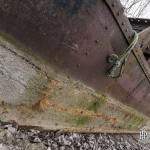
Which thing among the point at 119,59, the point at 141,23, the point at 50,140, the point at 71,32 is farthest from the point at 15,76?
the point at 141,23

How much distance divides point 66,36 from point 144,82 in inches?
89.0

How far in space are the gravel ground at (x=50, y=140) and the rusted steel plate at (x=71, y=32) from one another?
2.45 feet

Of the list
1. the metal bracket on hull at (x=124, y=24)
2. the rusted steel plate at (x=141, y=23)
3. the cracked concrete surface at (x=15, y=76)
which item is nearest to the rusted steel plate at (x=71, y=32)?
the metal bracket on hull at (x=124, y=24)

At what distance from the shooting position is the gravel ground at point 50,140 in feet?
9.35

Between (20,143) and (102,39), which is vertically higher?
(102,39)

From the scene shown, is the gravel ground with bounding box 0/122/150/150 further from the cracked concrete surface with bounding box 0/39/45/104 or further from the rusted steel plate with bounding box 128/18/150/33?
the rusted steel plate with bounding box 128/18/150/33

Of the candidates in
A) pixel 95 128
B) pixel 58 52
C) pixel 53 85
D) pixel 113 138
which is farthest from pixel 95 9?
pixel 113 138

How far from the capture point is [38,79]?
9.61ft

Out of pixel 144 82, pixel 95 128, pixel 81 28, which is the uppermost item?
pixel 81 28

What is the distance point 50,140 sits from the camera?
10.9ft

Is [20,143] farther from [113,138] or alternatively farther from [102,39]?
[113,138]

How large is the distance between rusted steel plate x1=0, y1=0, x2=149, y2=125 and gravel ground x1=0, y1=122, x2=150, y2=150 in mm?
748

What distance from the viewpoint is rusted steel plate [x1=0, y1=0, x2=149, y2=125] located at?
264 cm

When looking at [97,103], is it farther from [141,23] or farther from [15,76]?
[141,23]
